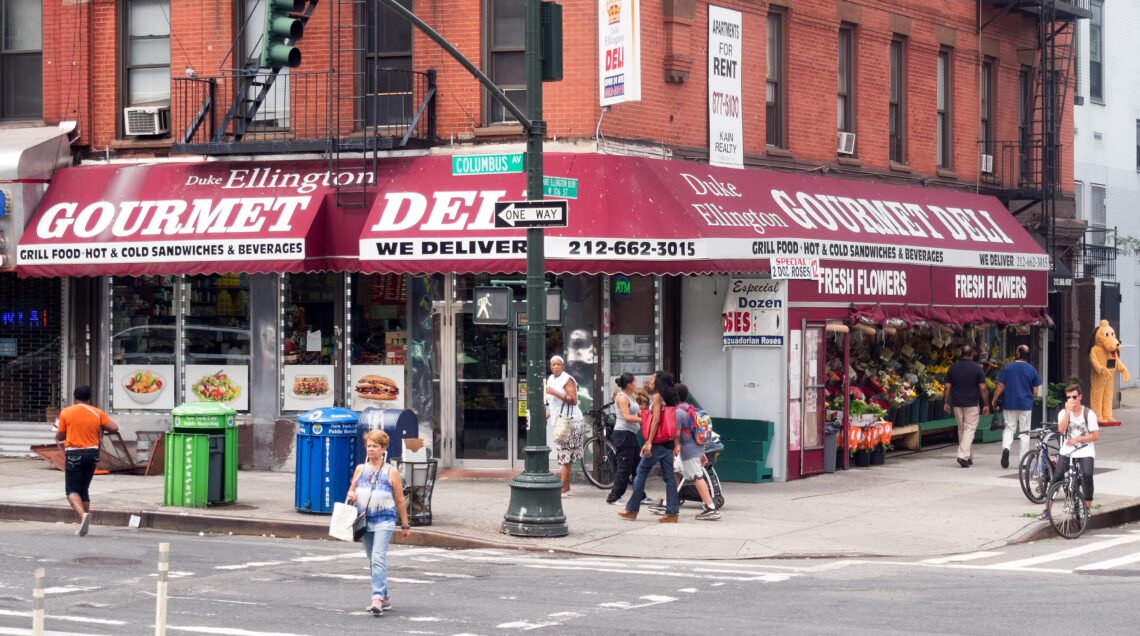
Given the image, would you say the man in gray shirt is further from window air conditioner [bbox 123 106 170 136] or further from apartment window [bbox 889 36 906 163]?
window air conditioner [bbox 123 106 170 136]

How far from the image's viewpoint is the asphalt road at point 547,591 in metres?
10.9

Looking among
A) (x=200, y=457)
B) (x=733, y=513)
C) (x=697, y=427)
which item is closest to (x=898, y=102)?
(x=733, y=513)

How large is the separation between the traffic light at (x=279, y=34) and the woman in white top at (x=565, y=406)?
20.7ft

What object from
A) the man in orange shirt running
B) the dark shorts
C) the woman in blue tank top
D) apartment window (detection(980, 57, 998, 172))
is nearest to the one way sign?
the woman in blue tank top

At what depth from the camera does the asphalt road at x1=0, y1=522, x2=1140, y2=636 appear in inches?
428

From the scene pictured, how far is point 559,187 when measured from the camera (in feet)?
53.5

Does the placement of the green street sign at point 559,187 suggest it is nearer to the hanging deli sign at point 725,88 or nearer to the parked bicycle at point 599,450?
the parked bicycle at point 599,450

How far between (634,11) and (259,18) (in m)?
5.43

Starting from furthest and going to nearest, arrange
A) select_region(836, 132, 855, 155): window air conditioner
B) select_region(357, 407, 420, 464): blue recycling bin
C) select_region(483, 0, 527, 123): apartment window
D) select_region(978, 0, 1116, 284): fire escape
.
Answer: select_region(978, 0, 1116, 284): fire escape, select_region(836, 132, 855, 155): window air conditioner, select_region(483, 0, 527, 123): apartment window, select_region(357, 407, 420, 464): blue recycling bin

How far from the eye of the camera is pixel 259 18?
69.7 feet

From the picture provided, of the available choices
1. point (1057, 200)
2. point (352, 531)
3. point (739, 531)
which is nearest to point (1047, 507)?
point (739, 531)

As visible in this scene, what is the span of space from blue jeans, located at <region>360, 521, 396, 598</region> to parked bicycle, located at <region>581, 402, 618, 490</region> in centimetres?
808

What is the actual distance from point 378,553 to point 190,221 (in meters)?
10.2

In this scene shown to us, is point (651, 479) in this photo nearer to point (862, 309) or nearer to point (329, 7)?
point (862, 309)
